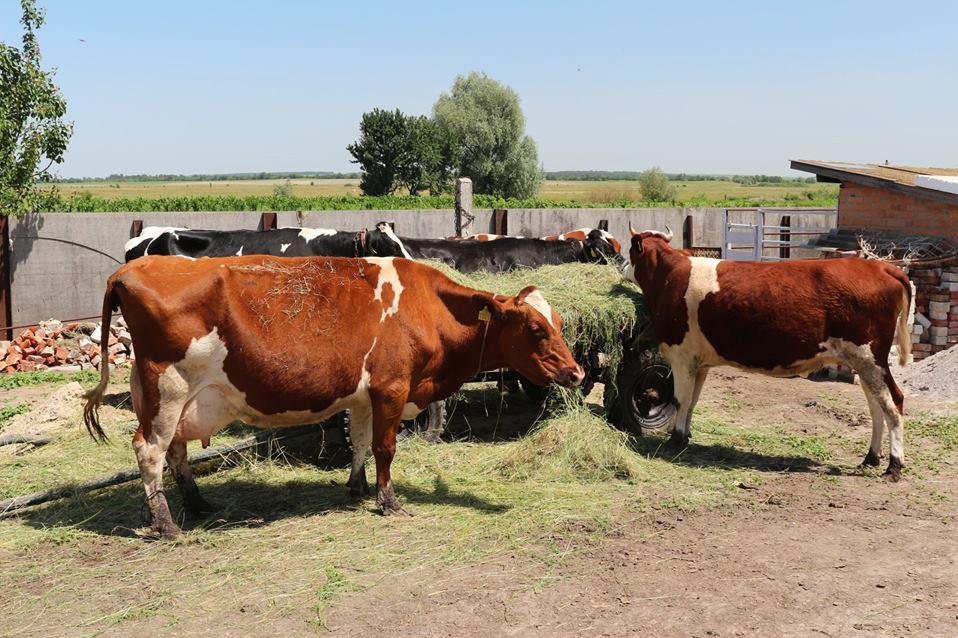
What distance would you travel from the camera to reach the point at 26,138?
1538cm

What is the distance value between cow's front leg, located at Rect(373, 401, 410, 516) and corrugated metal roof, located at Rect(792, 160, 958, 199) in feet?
33.4

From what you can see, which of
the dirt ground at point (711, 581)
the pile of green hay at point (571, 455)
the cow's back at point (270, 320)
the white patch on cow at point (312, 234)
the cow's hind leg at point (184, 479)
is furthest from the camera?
the white patch on cow at point (312, 234)

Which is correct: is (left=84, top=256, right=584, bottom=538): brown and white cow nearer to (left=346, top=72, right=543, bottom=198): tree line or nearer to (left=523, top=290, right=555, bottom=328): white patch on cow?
(left=523, top=290, right=555, bottom=328): white patch on cow

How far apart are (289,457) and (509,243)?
5.30m

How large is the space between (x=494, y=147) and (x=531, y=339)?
5321 centimetres

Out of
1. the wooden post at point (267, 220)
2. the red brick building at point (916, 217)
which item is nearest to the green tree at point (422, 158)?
the wooden post at point (267, 220)

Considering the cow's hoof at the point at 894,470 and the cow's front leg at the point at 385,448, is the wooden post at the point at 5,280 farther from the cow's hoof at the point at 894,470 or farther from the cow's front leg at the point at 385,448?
the cow's hoof at the point at 894,470

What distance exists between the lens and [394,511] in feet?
21.8

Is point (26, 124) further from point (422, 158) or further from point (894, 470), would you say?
point (422, 158)

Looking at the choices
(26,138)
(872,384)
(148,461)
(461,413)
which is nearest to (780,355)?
(872,384)

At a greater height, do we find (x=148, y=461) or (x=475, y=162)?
(x=475, y=162)

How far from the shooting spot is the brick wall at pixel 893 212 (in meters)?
13.7

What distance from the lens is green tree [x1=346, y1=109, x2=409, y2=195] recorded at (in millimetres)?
52844

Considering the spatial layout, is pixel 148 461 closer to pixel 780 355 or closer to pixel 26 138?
pixel 780 355
